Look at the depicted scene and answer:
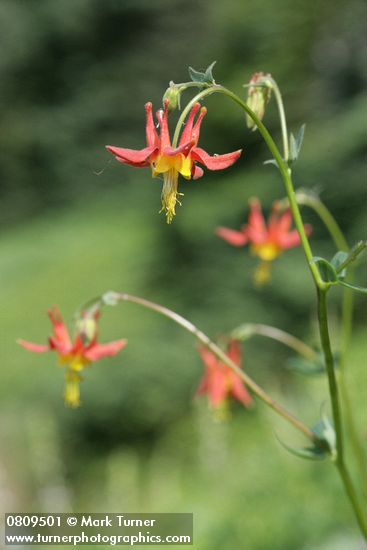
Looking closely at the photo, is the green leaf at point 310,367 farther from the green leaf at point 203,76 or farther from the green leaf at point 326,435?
the green leaf at point 203,76

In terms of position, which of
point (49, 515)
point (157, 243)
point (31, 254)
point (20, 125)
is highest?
point (20, 125)

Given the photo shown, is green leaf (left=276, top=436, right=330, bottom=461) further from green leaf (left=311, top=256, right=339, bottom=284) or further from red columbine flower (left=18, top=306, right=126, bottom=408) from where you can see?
red columbine flower (left=18, top=306, right=126, bottom=408)

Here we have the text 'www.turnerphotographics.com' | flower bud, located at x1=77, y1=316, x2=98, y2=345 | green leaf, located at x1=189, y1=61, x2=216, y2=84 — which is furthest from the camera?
the text 'www.turnerphotographics.com'

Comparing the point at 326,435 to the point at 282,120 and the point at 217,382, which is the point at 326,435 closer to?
the point at 282,120

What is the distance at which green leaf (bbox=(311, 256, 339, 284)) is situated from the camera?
1.38 meters

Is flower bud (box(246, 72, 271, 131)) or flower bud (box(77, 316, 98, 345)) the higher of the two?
flower bud (box(246, 72, 271, 131))

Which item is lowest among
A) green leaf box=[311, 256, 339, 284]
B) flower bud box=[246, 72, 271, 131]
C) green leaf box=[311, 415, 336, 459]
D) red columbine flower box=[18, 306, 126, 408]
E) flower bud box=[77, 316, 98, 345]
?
green leaf box=[311, 415, 336, 459]

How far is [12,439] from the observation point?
6047 mm

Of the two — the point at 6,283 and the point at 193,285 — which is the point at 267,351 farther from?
the point at 6,283

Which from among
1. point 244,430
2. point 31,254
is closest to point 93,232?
point 31,254

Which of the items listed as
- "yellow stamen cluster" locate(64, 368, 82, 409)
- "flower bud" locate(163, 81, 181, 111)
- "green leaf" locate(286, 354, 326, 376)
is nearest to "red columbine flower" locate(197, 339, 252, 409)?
"green leaf" locate(286, 354, 326, 376)

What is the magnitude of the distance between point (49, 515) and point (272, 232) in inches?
73.7

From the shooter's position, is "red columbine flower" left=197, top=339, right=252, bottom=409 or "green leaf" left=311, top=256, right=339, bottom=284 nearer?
"green leaf" left=311, top=256, right=339, bottom=284

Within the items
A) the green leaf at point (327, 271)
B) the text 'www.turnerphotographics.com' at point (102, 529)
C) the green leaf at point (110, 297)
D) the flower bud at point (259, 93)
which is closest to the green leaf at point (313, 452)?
the green leaf at point (327, 271)
